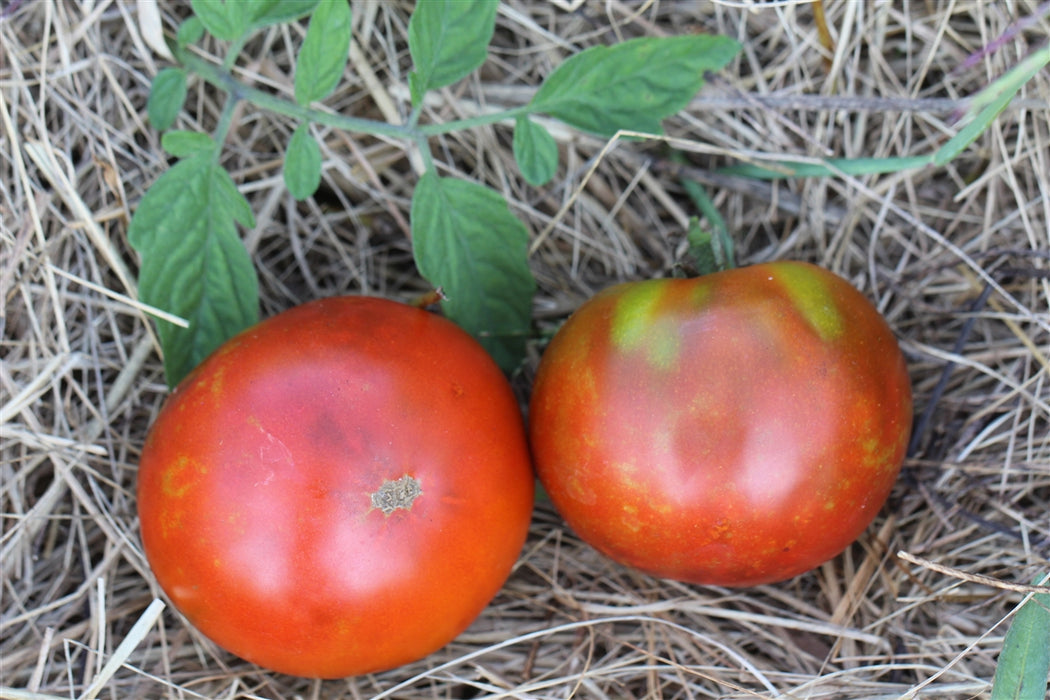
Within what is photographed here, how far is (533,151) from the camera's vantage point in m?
1.90

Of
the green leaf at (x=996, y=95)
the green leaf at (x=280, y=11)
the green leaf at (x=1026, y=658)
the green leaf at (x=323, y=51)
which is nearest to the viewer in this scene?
the green leaf at (x=996, y=95)

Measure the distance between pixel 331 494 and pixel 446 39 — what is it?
0.87 meters

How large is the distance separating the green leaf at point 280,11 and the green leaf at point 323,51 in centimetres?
11

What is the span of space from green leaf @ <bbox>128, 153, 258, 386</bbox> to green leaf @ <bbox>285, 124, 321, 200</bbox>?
0.10 metres

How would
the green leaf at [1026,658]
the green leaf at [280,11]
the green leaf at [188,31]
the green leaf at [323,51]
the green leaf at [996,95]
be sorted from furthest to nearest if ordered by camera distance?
1. the green leaf at [188,31]
2. the green leaf at [280,11]
3. the green leaf at [323,51]
4. the green leaf at [1026,658]
5. the green leaf at [996,95]

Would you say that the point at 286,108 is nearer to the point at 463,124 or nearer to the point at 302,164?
the point at 302,164

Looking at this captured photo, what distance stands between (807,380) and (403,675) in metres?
1.04

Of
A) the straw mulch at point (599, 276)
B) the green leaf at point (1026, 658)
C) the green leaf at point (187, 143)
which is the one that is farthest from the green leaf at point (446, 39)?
the green leaf at point (1026, 658)

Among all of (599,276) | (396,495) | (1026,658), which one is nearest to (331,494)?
(396,495)

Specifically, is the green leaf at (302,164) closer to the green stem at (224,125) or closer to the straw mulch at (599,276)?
the green stem at (224,125)

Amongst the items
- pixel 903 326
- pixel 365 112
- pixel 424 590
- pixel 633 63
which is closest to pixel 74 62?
pixel 365 112

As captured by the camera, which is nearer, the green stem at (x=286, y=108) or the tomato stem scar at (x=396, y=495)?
the tomato stem scar at (x=396, y=495)

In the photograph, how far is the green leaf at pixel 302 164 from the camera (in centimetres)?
184

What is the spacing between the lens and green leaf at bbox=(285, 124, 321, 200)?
1.84 m
